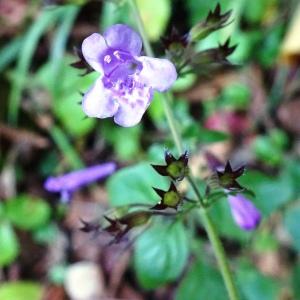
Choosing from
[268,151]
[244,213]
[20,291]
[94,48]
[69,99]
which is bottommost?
[20,291]

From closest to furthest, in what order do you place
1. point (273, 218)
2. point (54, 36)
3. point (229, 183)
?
1. point (229, 183)
2. point (273, 218)
3. point (54, 36)

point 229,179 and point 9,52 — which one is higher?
point 9,52

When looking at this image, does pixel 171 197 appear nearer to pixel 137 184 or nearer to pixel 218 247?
pixel 218 247

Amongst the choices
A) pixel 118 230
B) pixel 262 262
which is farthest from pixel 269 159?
pixel 118 230

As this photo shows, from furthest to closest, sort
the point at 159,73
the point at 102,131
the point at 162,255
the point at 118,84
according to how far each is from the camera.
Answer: the point at 102,131, the point at 162,255, the point at 118,84, the point at 159,73

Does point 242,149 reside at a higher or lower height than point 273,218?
higher

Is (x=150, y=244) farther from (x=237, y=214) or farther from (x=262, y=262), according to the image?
(x=262, y=262)

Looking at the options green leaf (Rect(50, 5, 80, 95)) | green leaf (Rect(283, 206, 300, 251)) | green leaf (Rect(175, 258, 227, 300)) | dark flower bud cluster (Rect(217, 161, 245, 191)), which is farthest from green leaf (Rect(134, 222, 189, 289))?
green leaf (Rect(50, 5, 80, 95))

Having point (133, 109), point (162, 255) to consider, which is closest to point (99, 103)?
point (133, 109)

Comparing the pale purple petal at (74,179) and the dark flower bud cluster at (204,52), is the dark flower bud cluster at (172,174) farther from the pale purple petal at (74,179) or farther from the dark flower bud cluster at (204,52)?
the pale purple petal at (74,179)
